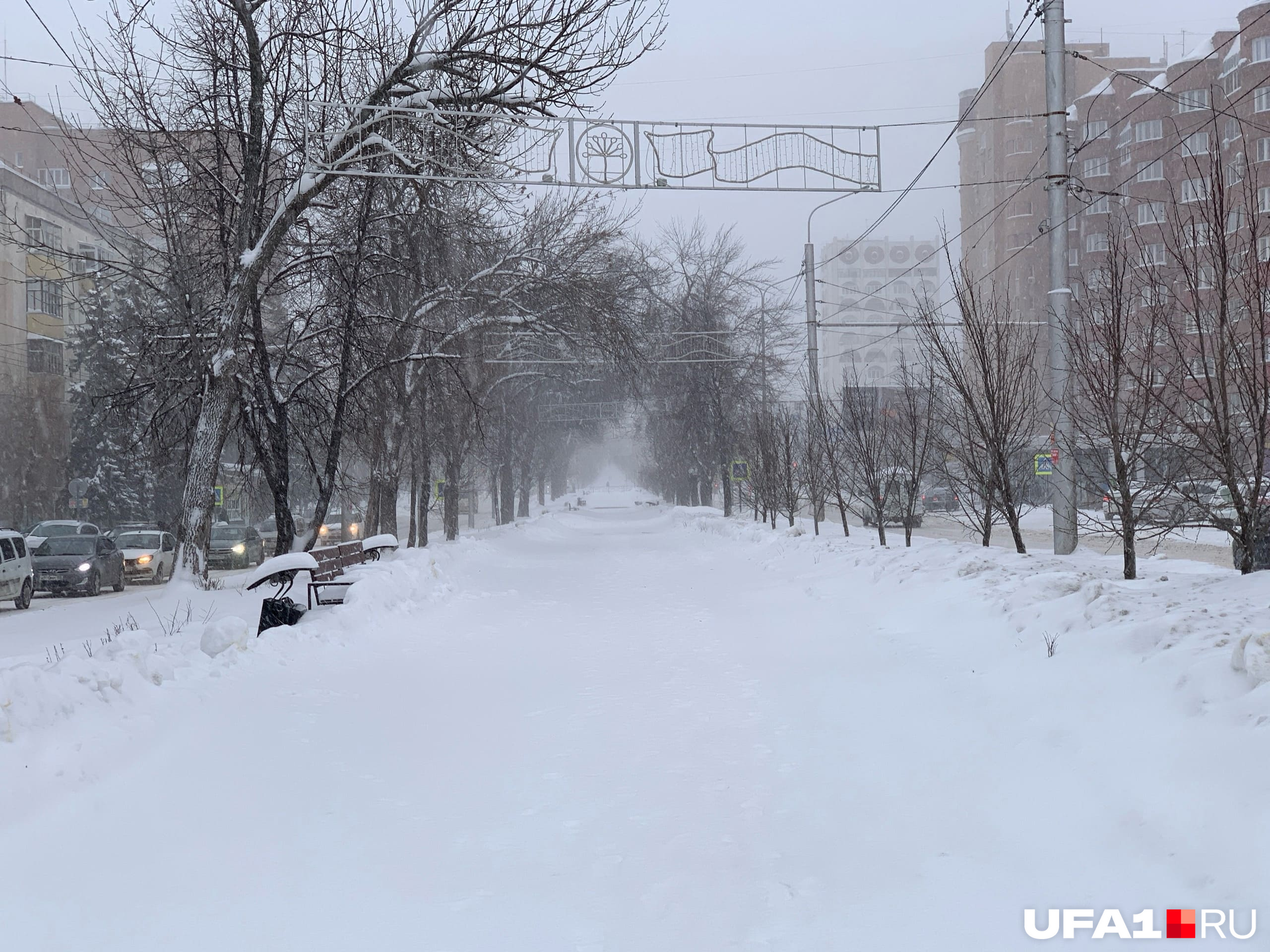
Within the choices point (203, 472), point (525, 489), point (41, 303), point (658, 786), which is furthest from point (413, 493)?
point (41, 303)

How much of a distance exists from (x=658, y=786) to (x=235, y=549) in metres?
31.9

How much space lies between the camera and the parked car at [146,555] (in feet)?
100

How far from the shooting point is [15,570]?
21062mm

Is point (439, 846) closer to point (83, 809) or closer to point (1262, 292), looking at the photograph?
point (83, 809)

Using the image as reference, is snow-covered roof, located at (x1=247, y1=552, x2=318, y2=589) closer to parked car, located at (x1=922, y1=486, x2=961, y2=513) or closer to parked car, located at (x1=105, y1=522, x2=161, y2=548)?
parked car, located at (x1=105, y1=522, x2=161, y2=548)

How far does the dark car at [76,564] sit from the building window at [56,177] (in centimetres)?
5646

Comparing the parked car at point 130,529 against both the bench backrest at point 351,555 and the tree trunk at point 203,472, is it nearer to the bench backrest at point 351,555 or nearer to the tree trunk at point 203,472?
the tree trunk at point 203,472

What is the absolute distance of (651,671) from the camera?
9.68 metres

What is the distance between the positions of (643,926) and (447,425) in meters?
22.7

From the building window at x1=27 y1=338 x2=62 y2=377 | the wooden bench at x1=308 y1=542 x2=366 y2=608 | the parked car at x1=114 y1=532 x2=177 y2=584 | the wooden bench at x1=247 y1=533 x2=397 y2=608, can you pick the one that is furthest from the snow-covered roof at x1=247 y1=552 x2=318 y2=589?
the building window at x1=27 y1=338 x2=62 y2=377

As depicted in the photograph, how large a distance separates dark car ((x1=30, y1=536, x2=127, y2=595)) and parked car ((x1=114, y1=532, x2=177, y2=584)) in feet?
10.2

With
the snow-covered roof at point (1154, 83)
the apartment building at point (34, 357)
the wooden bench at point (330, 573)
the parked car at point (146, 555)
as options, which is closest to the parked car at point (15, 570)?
the parked car at point (146, 555)

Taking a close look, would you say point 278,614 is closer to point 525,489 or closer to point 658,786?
point 658,786

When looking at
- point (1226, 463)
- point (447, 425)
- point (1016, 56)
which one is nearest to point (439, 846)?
point (1226, 463)
